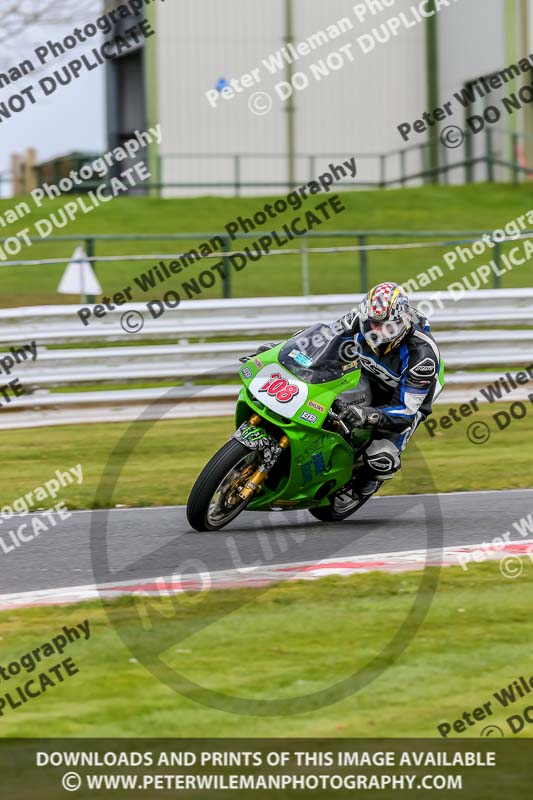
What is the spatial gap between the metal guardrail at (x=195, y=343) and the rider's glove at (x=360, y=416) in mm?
6018

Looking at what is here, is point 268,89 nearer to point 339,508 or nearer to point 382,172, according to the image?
point 382,172

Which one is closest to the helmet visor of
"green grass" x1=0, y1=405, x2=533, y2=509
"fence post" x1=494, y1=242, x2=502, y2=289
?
"green grass" x1=0, y1=405, x2=533, y2=509

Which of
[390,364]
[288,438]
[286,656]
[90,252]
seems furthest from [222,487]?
[90,252]

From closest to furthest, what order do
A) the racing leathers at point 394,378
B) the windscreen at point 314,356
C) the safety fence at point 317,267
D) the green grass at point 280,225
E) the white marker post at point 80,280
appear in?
the windscreen at point 314,356 → the racing leathers at point 394,378 → the white marker post at point 80,280 → the safety fence at point 317,267 → the green grass at point 280,225

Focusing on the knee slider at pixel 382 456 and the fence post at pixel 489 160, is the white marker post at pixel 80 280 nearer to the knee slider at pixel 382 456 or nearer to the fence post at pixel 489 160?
the knee slider at pixel 382 456

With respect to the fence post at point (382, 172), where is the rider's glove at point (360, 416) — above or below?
above

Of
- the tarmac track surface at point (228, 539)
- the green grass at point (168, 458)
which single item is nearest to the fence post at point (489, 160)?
the green grass at point (168, 458)

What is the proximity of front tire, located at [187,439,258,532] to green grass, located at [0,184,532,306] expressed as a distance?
11532 mm

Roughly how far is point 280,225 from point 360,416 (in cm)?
1928

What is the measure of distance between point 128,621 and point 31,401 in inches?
314

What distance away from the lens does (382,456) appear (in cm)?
815

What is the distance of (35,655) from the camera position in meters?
5.73

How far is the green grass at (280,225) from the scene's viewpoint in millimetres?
22156

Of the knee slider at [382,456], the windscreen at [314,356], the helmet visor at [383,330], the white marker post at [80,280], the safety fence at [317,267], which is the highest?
the helmet visor at [383,330]
